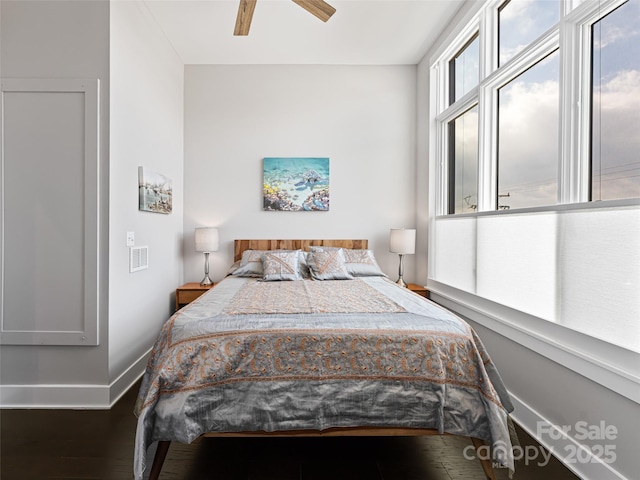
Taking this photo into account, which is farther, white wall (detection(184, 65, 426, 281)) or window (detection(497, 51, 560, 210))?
white wall (detection(184, 65, 426, 281))

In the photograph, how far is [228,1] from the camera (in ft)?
9.31

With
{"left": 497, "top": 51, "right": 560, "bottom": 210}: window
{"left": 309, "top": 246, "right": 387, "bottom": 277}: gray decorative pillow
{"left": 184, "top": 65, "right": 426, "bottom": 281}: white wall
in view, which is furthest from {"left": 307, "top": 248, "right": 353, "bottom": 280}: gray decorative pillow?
{"left": 497, "top": 51, "right": 560, "bottom": 210}: window

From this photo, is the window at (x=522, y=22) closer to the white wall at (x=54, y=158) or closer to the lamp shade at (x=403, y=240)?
the lamp shade at (x=403, y=240)

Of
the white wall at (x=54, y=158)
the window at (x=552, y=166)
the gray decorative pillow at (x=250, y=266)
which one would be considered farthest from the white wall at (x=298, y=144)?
the white wall at (x=54, y=158)

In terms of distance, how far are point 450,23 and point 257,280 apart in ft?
9.75

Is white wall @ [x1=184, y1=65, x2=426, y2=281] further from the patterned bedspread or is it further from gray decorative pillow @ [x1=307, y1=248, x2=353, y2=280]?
the patterned bedspread

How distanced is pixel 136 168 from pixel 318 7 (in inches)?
73.0

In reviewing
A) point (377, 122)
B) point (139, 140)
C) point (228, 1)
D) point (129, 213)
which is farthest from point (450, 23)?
point (129, 213)

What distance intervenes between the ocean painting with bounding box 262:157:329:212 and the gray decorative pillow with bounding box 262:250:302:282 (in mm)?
747

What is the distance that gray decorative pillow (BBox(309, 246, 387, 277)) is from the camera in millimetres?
3490

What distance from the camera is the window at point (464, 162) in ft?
9.98

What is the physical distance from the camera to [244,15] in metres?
2.57

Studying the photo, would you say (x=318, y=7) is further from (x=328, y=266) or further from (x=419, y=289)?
(x=419, y=289)

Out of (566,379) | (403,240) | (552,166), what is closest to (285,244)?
(403,240)
